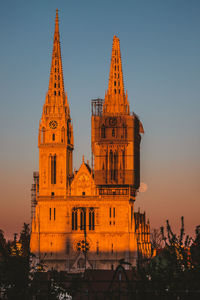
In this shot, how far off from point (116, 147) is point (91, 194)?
7652 millimetres

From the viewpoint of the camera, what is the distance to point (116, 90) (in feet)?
413

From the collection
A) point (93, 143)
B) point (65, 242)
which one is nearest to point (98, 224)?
point (65, 242)

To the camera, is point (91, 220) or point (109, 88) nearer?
point (91, 220)

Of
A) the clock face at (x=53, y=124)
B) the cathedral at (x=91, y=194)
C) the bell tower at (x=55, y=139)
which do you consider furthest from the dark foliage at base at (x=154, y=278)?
the clock face at (x=53, y=124)

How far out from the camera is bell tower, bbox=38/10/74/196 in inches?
4727

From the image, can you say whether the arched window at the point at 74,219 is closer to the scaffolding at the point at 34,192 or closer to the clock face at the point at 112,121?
the scaffolding at the point at 34,192

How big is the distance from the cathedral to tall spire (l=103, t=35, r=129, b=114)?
0.98 ft

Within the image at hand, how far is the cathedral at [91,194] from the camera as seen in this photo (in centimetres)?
11625

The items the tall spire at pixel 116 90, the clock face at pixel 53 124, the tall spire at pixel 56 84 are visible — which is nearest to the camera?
the clock face at pixel 53 124

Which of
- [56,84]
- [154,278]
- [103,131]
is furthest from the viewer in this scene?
[56,84]

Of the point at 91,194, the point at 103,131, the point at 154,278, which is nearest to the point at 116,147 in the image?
the point at 103,131

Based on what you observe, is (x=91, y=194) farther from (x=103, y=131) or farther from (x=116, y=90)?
(x=116, y=90)

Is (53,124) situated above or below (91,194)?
above

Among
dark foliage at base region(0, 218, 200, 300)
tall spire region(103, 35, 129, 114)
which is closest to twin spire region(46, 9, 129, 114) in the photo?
tall spire region(103, 35, 129, 114)
